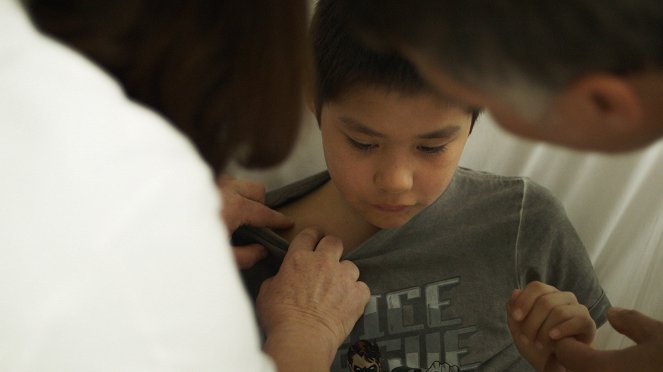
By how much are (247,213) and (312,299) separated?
12cm

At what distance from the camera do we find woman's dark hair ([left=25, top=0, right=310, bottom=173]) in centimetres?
37

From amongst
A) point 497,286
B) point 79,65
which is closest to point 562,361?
point 497,286

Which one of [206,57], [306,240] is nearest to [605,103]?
[206,57]

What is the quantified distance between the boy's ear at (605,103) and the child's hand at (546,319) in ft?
1.05

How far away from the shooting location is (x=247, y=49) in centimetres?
40

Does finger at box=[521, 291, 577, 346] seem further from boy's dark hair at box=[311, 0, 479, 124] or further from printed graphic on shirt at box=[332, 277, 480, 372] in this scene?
boy's dark hair at box=[311, 0, 479, 124]

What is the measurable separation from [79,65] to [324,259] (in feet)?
1.44

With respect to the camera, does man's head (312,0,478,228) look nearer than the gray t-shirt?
Yes

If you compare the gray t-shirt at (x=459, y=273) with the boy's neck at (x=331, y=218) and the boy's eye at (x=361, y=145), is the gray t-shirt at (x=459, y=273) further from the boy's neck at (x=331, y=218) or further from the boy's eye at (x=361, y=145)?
the boy's eye at (x=361, y=145)

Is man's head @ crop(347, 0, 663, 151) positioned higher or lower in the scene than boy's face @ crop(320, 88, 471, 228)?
higher

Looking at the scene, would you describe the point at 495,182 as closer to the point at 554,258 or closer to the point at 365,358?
the point at 554,258

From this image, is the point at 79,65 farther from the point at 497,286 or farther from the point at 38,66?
the point at 497,286

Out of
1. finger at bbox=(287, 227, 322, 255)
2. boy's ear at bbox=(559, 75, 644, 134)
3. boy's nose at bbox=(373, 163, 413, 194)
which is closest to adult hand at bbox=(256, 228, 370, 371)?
finger at bbox=(287, 227, 322, 255)

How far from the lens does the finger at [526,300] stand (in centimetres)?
69
